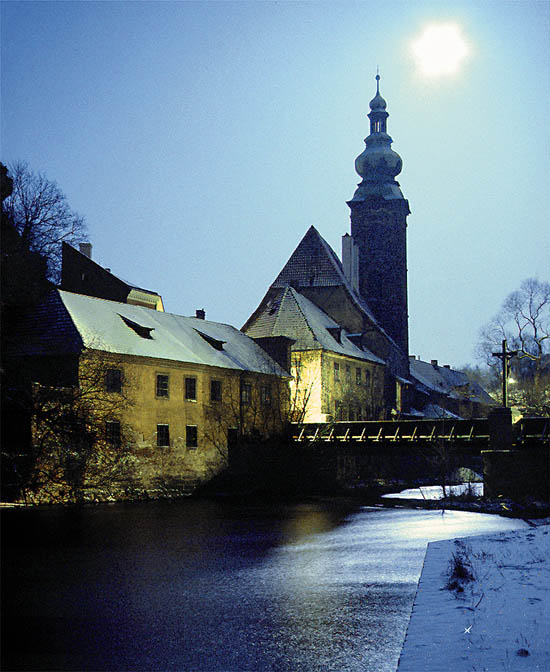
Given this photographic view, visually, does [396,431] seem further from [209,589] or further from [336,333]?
[209,589]

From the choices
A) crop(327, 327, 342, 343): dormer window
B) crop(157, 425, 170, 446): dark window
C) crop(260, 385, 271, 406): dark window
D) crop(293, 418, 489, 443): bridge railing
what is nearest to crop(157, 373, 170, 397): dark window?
crop(157, 425, 170, 446): dark window

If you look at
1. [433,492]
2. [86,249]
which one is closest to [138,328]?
[86,249]

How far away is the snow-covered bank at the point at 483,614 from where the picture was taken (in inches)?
336

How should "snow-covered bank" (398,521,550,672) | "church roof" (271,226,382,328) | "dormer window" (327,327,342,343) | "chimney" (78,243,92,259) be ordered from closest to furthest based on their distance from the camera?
"snow-covered bank" (398,521,550,672)
"chimney" (78,243,92,259)
"dormer window" (327,327,342,343)
"church roof" (271,226,382,328)

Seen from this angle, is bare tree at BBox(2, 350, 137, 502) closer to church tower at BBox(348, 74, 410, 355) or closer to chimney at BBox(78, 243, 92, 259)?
chimney at BBox(78, 243, 92, 259)

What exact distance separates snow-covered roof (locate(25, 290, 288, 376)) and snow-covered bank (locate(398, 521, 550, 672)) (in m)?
23.5

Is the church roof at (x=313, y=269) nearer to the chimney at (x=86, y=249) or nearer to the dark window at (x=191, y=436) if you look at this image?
the chimney at (x=86, y=249)

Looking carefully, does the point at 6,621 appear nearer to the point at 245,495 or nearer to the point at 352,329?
the point at 245,495

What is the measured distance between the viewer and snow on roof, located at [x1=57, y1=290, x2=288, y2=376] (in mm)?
36312

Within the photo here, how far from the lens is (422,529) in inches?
1015

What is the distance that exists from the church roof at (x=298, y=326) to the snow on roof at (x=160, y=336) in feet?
8.48

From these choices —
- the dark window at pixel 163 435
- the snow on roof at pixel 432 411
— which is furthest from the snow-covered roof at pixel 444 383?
the dark window at pixel 163 435

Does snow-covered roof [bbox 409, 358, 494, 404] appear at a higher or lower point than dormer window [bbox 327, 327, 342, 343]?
lower

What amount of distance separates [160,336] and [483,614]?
103ft
